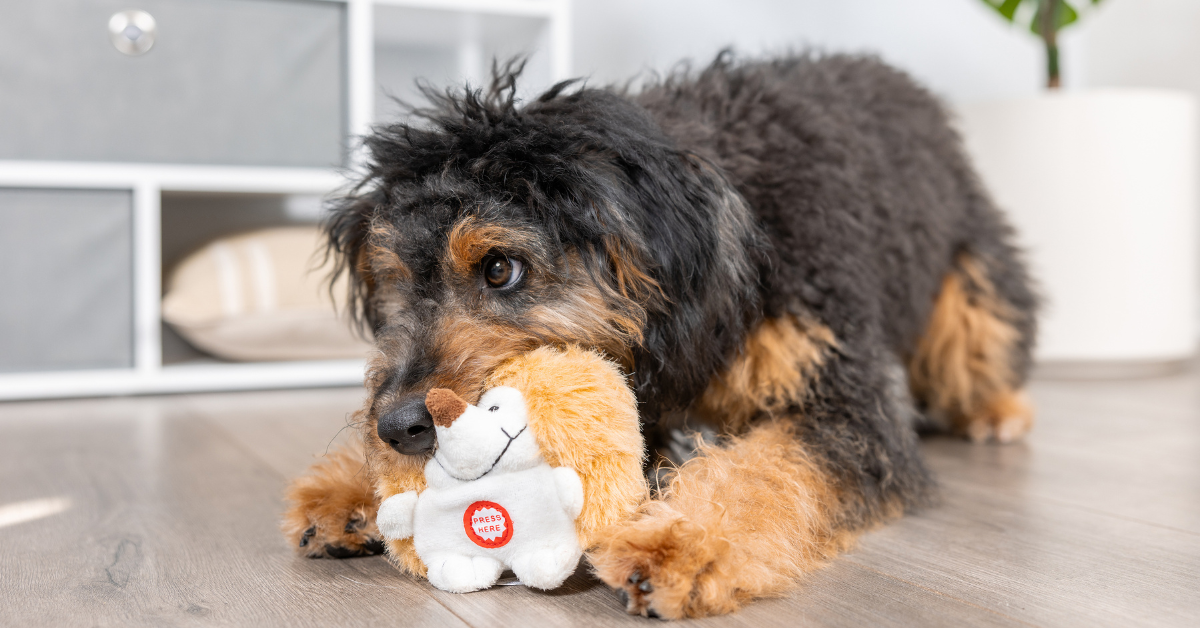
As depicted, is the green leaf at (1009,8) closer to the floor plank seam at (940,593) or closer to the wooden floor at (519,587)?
the wooden floor at (519,587)

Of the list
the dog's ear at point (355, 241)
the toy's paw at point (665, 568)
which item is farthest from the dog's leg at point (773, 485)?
the dog's ear at point (355, 241)

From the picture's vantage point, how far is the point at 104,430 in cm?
263

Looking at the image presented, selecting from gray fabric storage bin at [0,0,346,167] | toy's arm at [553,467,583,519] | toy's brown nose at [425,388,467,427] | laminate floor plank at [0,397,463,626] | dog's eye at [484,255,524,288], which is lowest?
laminate floor plank at [0,397,463,626]

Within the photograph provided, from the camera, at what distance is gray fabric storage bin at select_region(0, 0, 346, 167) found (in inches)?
122

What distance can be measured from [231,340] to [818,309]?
2452 millimetres

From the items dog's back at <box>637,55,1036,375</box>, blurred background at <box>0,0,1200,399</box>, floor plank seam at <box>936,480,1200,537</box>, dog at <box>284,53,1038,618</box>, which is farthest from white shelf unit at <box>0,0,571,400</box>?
floor plank seam at <box>936,480,1200,537</box>

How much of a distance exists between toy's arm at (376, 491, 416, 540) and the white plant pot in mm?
3024

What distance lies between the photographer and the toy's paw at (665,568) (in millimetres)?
1125

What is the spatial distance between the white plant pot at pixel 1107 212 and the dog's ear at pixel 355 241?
277 centimetres

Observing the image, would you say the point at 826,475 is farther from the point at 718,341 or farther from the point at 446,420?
the point at 446,420

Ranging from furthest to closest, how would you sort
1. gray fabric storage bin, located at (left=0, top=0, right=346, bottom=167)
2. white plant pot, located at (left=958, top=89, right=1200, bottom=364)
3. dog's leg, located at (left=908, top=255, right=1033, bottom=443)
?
white plant pot, located at (left=958, top=89, right=1200, bottom=364)
gray fabric storage bin, located at (left=0, top=0, right=346, bottom=167)
dog's leg, located at (left=908, top=255, right=1033, bottom=443)

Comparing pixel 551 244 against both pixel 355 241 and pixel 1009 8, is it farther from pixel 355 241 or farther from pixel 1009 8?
pixel 1009 8

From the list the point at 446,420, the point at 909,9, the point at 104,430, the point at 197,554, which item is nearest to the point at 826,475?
the point at 446,420

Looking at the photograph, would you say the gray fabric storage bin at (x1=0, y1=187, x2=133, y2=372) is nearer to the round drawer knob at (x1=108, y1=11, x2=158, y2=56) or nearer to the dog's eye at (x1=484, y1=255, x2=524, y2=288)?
the round drawer knob at (x1=108, y1=11, x2=158, y2=56)
